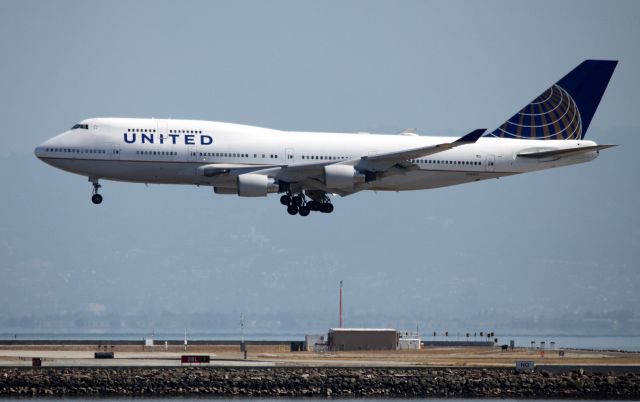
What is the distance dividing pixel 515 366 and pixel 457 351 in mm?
17281

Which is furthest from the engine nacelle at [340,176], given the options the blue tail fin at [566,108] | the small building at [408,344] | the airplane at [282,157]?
the small building at [408,344]

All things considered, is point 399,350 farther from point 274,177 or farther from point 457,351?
point 274,177

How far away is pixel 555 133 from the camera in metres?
88.3

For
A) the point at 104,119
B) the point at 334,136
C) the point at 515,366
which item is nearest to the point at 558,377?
the point at 515,366

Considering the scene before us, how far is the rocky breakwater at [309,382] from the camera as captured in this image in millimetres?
69750

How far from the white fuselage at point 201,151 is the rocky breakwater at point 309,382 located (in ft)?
38.0

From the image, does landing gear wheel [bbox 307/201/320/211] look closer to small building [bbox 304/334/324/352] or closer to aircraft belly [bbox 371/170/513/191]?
aircraft belly [bbox 371/170/513/191]

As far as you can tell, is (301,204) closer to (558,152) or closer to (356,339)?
(356,339)

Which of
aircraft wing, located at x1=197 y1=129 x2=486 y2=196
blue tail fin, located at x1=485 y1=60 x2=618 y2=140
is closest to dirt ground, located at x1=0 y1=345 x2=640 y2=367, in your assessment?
aircraft wing, located at x1=197 y1=129 x2=486 y2=196

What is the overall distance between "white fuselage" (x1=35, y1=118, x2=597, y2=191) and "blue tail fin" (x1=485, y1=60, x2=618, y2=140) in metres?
6.86

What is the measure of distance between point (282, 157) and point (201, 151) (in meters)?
4.67

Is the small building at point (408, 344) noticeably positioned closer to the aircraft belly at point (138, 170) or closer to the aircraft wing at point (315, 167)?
the aircraft wing at point (315, 167)

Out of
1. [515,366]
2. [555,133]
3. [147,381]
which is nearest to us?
[147,381]

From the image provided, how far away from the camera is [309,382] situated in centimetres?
7112
